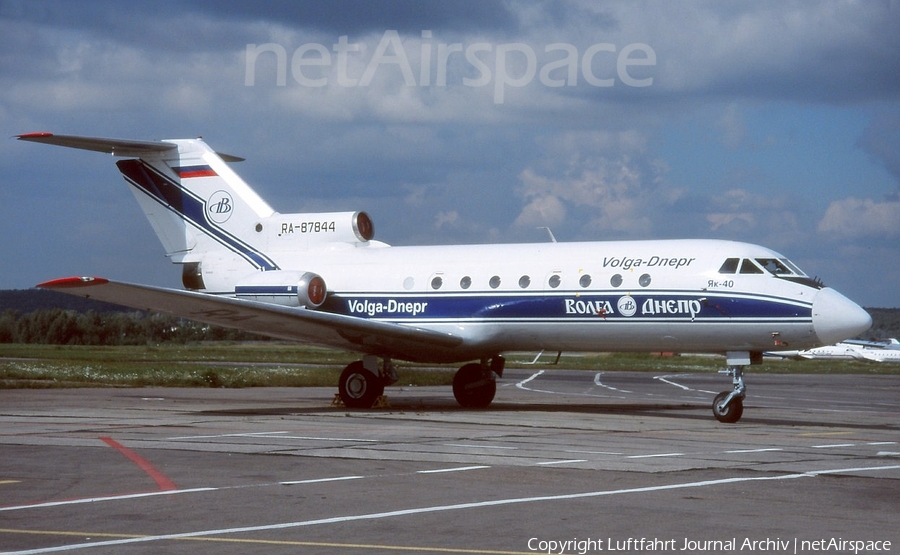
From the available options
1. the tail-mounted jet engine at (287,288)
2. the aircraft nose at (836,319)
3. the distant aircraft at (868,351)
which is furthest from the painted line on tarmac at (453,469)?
the distant aircraft at (868,351)

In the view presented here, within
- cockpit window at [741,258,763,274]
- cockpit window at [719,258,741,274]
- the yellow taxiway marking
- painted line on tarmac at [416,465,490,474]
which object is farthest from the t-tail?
the yellow taxiway marking

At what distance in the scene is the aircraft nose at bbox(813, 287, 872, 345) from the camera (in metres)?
19.3

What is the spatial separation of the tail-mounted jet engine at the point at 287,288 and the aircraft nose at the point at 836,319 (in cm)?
1054

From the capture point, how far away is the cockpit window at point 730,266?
20.6 meters

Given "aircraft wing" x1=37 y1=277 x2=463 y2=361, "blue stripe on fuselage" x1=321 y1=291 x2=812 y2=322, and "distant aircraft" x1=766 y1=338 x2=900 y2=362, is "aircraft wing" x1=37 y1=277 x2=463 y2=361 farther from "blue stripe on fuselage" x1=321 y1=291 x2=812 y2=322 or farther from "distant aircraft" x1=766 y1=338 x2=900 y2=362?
"distant aircraft" x1=766 y1=338 x2=900 y2=362

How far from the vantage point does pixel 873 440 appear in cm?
1766

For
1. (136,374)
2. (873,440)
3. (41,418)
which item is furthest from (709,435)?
(136,374)

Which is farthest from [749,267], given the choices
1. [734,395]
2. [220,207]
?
[220,207]

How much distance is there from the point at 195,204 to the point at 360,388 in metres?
6.45

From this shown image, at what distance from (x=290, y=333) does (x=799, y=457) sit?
39.4 feet

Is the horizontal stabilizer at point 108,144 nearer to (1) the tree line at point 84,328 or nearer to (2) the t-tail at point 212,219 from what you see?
(2) the t-tail at point 212,219

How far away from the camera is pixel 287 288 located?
2428 centimetres

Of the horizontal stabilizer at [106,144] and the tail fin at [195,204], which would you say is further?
the tail fin at [195,204]

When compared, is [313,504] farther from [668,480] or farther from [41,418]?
[41,418]
